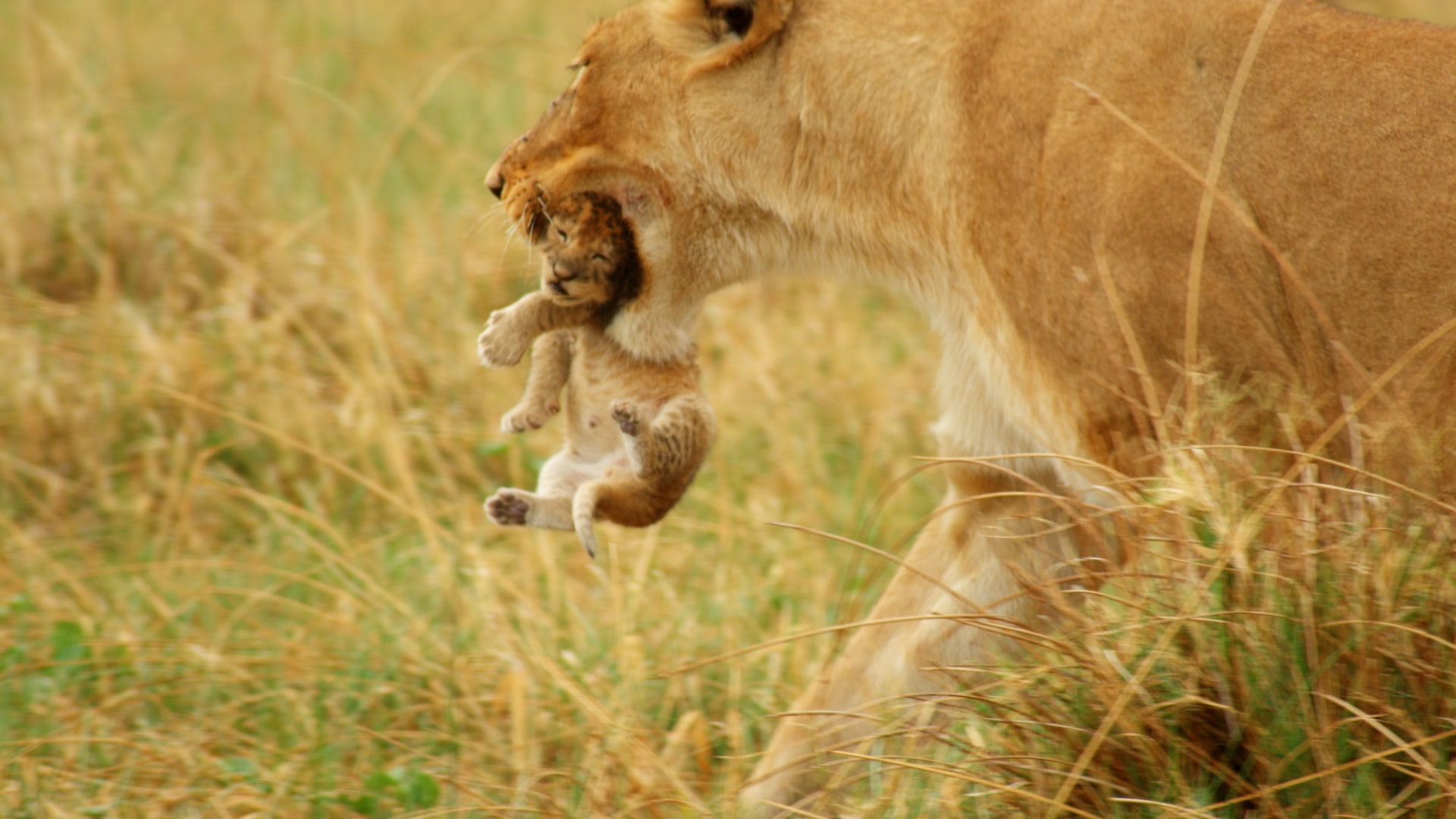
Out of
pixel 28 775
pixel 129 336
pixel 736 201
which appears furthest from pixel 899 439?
pixel 28 775

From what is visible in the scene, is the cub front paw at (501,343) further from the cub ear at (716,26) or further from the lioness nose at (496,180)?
the cub ear at (716,26)

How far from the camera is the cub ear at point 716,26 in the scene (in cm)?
279

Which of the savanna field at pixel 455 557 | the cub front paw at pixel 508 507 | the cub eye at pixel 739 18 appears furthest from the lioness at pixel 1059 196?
the cub front paw at pixel 508 507

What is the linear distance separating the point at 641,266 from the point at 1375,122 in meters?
1.19

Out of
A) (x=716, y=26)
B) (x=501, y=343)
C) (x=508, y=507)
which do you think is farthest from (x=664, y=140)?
(x=508, y=507)

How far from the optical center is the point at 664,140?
2824mm

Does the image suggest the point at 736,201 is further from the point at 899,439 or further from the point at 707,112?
the point at 899,439

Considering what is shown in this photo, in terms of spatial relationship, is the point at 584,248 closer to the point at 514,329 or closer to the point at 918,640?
the point at 514,329

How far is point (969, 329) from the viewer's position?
2.71 m

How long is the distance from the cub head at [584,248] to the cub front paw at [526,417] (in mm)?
231

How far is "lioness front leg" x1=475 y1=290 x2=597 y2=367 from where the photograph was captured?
279 cm

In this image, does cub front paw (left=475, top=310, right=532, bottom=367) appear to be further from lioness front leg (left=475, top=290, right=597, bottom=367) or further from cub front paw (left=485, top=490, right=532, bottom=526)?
cub front paw (left=485, top=490, right=532, bottom=526)

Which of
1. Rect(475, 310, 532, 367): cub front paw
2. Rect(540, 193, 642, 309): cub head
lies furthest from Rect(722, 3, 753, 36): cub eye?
Rect(475, 310, 532, 367): cub front paw

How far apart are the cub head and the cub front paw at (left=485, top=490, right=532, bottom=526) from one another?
0.34 meters
